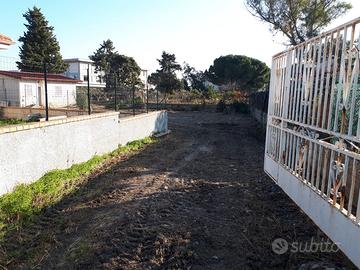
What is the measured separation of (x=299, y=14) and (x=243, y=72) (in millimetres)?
21675

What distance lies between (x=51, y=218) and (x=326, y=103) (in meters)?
4.40

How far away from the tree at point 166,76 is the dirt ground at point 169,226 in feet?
113

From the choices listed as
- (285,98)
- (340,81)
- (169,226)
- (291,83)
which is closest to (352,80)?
(340,81)

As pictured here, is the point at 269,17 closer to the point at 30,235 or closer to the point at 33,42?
the point at 30,235

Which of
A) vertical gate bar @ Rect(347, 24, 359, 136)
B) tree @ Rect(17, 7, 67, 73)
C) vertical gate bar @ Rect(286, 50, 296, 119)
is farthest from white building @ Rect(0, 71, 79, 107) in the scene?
vertical gate bar @ Rect(347, 24, 359, 136)

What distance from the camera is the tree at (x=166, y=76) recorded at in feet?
141

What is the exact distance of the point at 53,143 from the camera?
7914 millimetres

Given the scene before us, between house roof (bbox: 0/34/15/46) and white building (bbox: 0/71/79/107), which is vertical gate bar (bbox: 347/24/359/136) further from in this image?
white building (bbox: 0/71/79/107)

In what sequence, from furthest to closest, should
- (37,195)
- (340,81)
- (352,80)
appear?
(37,195) < (340,81) < (352,80)

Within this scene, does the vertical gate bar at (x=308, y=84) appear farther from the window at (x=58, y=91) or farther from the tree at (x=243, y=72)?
the tree at (x=243, y=72)

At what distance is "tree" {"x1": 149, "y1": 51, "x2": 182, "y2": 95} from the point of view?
141 feet

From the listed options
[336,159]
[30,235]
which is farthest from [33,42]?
[336,159]

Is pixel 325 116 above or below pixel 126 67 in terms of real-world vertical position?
below

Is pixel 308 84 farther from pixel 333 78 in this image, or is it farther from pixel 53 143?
pixel 53 143
